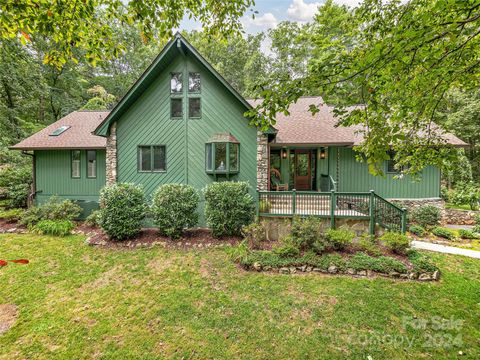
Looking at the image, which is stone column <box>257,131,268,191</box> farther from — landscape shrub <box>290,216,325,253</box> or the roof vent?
the roof vent

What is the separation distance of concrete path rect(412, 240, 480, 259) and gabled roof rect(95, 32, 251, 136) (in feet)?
25.6

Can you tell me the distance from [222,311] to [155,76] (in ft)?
30.2

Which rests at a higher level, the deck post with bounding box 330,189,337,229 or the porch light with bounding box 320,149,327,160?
the porch light with bounding box 320,149,327,160

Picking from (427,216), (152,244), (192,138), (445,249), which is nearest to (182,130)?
(192,138)

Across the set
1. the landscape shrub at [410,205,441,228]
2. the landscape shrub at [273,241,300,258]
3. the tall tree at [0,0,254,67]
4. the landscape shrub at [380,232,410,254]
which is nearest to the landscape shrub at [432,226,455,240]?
the landscape shrub at [410,205,441,228]

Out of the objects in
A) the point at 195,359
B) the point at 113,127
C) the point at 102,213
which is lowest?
the point at 195,359

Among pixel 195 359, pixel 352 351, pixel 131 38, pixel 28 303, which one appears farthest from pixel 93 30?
pixel 131 38

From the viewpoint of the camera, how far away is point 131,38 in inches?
916

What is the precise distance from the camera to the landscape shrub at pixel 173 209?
7.54m

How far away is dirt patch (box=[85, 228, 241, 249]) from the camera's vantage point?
24.2 feet

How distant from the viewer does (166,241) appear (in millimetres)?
7578

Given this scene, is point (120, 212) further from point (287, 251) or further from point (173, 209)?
point (287, 251)

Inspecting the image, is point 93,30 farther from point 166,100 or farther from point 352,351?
point 352,351

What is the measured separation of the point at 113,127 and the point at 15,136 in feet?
36.7
